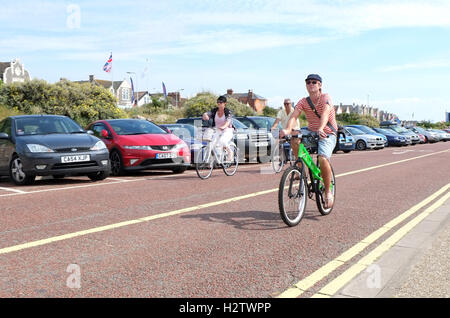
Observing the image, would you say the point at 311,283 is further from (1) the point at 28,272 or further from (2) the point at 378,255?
(1) the point at 28,272

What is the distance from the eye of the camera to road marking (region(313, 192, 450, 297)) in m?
3.57

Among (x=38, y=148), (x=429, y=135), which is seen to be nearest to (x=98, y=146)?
(x=38, y=148)

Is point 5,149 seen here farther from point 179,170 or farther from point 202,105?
point 202,105

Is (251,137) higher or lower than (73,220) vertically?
higher

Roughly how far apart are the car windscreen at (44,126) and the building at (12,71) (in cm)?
7482

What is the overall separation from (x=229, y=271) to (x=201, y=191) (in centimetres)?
481

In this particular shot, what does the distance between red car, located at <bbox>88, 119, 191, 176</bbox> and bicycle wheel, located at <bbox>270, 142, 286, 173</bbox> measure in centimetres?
231

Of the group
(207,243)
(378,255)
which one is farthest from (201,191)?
(378,255)

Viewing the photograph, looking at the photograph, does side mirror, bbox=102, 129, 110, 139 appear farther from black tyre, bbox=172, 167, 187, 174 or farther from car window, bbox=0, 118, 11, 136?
car window, bbox=0, 118, 11, 136

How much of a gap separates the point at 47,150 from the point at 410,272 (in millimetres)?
7645

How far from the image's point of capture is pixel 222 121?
1105cm

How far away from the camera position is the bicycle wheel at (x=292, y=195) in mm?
5562

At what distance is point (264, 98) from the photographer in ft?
395

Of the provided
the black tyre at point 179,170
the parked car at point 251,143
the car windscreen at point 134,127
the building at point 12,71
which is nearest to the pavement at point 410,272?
the black tyre at point 179,170
